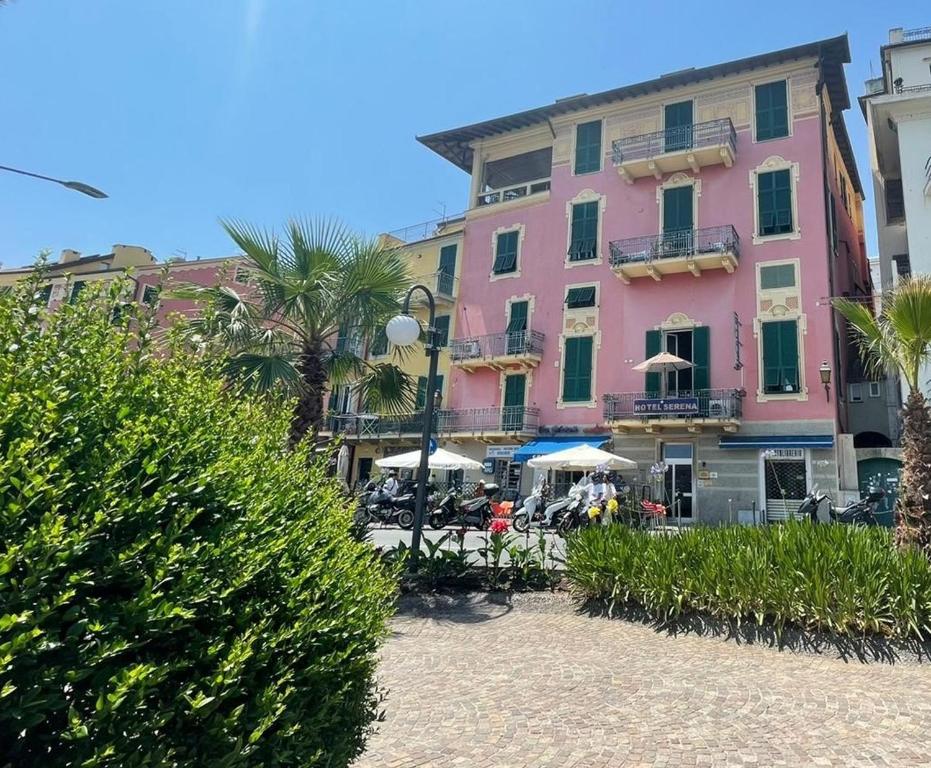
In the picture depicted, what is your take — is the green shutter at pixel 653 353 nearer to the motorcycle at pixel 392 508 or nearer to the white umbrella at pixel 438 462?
the white umbrella at pixel 438 462

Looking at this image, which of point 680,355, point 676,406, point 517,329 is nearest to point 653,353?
point 680,355

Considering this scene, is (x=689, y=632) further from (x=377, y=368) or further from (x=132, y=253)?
(x=132, y=253)

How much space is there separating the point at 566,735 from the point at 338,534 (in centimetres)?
232

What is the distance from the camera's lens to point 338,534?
8.92ft

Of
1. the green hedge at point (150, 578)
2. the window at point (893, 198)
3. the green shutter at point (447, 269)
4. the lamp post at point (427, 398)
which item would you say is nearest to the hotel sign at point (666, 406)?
the green shutter at point (447, 269)

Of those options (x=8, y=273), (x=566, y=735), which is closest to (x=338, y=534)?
(x=566, y=735)

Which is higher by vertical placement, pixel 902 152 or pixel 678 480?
pixel 902 152

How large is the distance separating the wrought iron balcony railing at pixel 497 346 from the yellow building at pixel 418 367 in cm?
121

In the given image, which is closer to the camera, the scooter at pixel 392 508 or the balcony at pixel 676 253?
the scooter at pixel 392 508

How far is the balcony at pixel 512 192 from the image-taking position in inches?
997

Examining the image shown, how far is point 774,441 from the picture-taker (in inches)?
711

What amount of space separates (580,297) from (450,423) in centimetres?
711

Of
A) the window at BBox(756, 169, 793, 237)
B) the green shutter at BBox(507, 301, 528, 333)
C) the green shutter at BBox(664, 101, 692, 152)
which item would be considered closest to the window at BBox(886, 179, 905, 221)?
the window at BBox(756, 169, 793, 237)

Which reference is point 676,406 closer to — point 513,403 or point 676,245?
point 676,245
